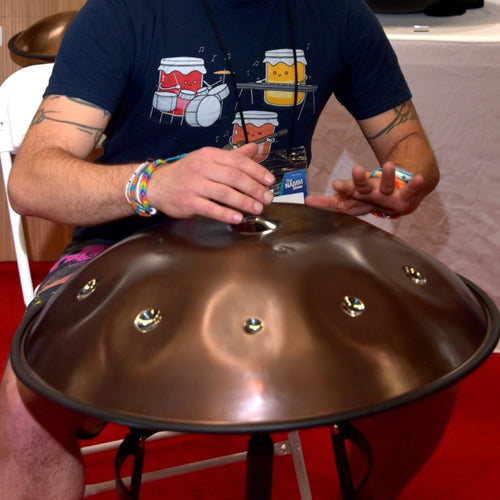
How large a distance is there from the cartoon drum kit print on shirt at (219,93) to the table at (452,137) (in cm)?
63

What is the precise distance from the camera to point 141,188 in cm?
91

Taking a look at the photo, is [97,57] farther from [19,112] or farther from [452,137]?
[452,137]

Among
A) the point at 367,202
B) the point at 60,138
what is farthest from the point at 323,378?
the point at 60,138

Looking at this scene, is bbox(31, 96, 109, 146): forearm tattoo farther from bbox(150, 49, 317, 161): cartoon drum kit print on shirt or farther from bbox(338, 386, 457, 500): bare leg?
bbox(338, 386, 457, 500): bare leg

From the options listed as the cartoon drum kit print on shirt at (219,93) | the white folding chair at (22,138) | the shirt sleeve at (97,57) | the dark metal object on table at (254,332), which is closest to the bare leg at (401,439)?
the dark metal object on table at (254,332)

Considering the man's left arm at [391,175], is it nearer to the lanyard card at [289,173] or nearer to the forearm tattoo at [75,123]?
the lanyard card at [289,173]

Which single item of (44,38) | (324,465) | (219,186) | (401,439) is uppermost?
(219,186)

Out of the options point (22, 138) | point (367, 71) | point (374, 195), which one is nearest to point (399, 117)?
point (367, 71)

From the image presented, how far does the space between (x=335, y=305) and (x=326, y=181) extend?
129 cm

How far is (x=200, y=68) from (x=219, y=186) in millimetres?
455

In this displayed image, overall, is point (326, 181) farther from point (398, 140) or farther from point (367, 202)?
point (367, 202)

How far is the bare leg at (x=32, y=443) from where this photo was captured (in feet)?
3.21

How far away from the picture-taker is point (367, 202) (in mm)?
1037

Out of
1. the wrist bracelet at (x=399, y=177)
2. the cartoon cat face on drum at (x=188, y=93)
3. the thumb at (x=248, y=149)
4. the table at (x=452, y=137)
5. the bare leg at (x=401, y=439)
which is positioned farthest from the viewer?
the table at (x=452, y=137)
